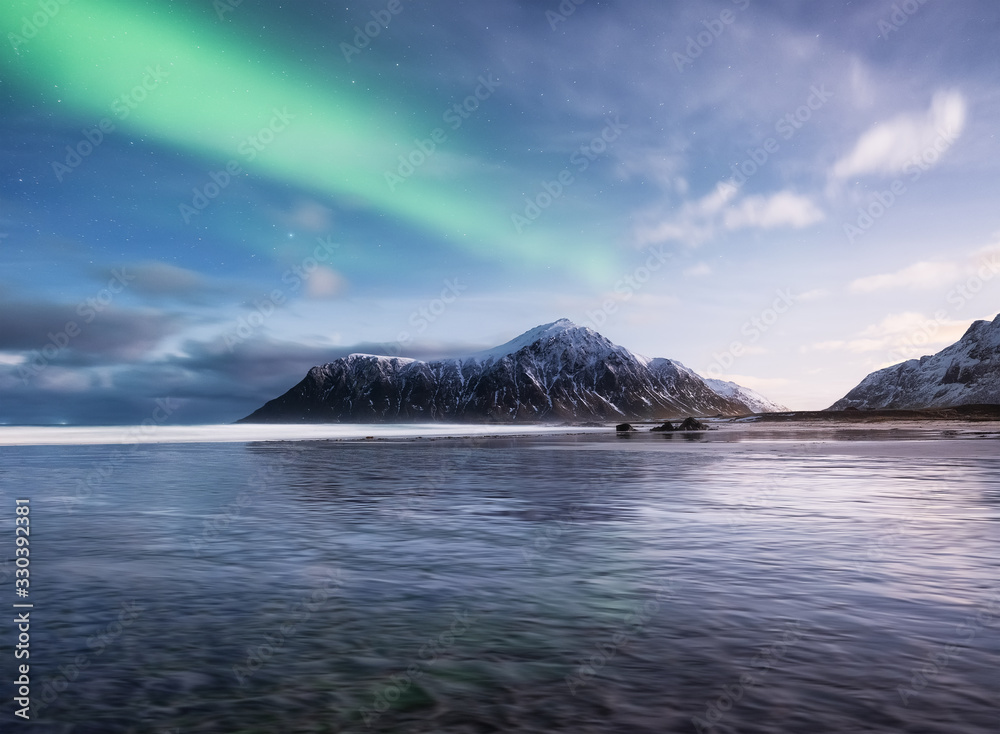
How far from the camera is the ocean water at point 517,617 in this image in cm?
711

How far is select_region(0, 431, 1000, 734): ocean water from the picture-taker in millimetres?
7109

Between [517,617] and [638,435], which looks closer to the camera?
[517,617]

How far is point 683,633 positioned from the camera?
9.67m

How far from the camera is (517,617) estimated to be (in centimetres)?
1068

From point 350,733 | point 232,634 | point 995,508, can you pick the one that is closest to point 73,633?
point 232,634

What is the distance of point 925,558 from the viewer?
14.9m

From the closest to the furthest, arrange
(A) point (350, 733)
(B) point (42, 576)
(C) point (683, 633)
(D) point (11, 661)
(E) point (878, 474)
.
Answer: (A) point (350, 733) → (D) point (11, 661) → (C) point (683, 633) → (B) point (42, 576) → (E) point (878, 474)

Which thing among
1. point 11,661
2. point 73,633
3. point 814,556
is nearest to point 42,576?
point 73,633

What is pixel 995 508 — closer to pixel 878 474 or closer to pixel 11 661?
pixel 878 474

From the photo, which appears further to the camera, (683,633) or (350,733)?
(683,633)

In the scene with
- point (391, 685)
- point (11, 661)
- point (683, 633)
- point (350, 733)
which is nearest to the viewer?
point (350, 733)

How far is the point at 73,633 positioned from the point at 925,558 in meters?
15.5

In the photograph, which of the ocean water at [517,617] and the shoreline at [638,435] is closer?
the ocean water at [517,617]

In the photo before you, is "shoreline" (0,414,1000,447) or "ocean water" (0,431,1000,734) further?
"shoreline" (0,414,1000,447)
